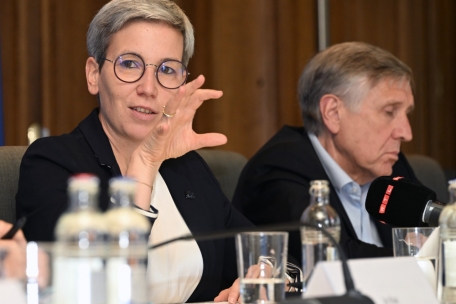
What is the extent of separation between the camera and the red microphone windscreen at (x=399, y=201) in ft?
5.03

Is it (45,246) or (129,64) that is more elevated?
(129,64)

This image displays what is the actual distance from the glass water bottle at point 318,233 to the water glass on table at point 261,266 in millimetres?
77

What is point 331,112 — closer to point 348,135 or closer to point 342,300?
point 348,135

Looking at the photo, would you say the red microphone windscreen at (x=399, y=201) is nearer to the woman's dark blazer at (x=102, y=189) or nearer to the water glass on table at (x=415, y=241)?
the water glass on table at (x=415, y=241)

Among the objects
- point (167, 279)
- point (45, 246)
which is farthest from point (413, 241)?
point (45, 246)

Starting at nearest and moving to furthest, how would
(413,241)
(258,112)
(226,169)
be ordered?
(413,241) → (226,169) → (258,112)

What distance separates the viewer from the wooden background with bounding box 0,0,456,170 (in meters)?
3.00

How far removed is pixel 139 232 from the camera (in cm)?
87

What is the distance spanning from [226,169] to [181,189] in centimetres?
65

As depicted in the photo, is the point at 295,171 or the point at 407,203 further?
the point at 295,171

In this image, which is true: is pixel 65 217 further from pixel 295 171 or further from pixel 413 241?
pixel 295 171

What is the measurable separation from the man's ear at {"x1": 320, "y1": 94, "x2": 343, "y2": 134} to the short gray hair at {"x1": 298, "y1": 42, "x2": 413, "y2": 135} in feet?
0.08

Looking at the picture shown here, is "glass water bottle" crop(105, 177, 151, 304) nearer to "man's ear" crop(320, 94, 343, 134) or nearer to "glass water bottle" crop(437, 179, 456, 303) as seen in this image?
"glass water bottle" crop(437, 179, 456, 303)

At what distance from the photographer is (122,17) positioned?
197 cm
